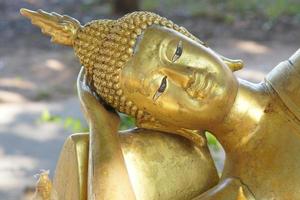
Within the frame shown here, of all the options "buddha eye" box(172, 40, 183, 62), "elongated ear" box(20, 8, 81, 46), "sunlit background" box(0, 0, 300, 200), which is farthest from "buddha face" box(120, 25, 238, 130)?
"sunlit background" box(0, 0, 300, 200)

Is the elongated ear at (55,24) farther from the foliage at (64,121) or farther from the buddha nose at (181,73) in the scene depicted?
the foliage at (64,121)

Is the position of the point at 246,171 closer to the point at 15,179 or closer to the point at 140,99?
the point at 140,99

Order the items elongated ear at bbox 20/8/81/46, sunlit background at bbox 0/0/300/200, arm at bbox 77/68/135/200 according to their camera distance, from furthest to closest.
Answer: sunlit background at bbox 0/0/300/200 → elongated ear at bbox 20/8/81/46 → arm at bbox 77/68/135/200

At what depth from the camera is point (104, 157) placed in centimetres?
110

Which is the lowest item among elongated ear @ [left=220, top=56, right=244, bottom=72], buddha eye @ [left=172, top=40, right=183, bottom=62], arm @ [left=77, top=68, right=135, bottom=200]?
arm @ [left=77, top=68, right=135, bottom=200]

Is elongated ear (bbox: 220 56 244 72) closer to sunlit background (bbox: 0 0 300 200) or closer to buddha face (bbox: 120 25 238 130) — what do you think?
buddha face (bbox: 120 25 238 130)

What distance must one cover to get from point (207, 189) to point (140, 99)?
0.72 feet

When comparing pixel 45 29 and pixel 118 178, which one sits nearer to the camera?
pixel 118 178

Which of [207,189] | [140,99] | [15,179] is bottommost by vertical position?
[15,179]

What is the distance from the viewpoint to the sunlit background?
10.3 ft

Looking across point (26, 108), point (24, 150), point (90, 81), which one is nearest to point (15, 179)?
point (24, 150)

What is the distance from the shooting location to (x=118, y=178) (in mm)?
1093

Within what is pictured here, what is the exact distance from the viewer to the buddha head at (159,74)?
43.7 inches

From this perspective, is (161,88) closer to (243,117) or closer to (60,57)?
(243,117)
